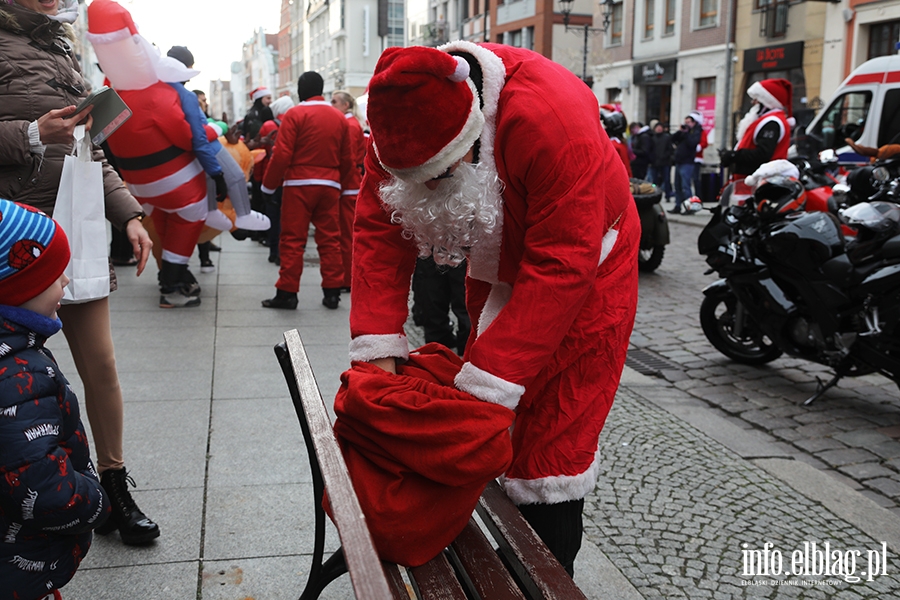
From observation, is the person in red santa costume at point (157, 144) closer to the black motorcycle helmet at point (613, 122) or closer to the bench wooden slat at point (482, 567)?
the black motorcycle helmet at point (613, 122)

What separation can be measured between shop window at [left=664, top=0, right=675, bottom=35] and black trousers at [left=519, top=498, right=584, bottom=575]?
101ft

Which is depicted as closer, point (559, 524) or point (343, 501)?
point (343, 501)

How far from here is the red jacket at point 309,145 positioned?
7.29 m

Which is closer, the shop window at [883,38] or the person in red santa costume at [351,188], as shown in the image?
the person in red santa costume at [351,188]

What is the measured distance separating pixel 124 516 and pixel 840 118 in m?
13.0

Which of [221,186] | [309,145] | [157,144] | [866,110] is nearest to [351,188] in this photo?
[309,145]

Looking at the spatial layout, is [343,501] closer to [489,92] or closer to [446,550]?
[446,550]

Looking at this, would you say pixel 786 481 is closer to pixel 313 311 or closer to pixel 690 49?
pixel 313 311

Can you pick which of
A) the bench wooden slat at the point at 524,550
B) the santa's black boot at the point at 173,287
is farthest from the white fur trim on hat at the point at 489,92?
the santa's black boot at the point at 173,287

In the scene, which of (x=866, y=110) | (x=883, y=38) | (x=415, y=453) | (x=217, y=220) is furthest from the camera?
(x=883, y=38)

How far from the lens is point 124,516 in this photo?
292cm

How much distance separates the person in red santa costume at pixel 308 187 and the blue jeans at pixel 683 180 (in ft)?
39.2

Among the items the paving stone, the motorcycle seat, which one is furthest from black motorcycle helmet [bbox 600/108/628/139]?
the paving stone

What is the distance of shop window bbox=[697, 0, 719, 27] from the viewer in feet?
93.6
